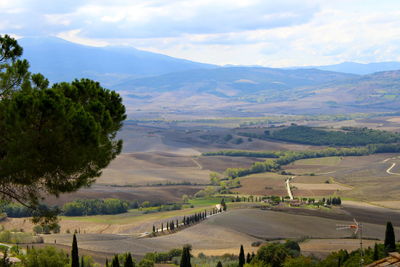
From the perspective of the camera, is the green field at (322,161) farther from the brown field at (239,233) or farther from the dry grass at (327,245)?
the dry grass at (327,245)

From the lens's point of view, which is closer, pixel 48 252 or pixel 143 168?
pixel 48 252

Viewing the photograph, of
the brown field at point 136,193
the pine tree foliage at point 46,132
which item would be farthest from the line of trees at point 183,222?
the pine tree foliage at point 46,132

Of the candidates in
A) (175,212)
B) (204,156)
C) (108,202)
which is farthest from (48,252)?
(204,156)

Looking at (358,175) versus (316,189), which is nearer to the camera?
(316,189)

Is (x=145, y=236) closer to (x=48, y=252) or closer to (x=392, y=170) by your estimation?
(x=48, y=252)

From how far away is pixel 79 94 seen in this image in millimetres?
29703

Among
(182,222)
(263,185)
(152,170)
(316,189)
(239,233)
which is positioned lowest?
(182,222)

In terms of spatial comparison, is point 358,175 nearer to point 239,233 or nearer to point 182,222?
point 182,222

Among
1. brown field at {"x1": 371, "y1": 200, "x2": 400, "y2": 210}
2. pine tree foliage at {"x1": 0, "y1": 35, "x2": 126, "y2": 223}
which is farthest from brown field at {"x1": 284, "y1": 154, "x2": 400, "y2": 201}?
pine tree foliage at {"x1": 0, "y1": 35, "x2": 126, "y2": 223}

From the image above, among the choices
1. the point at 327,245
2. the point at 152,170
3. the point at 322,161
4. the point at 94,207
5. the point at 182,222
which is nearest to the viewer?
the point at 327,245

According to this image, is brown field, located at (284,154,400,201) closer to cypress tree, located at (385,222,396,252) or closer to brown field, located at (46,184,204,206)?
brown field, located at (46,184,204,206)

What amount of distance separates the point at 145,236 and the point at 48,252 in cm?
3261

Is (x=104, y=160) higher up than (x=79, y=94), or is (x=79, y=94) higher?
(x=79, y=94)

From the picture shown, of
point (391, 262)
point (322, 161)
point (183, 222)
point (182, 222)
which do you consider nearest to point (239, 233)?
point (183, 222)
